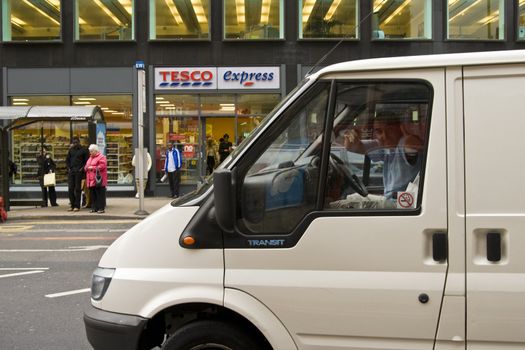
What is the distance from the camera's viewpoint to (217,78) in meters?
19.3

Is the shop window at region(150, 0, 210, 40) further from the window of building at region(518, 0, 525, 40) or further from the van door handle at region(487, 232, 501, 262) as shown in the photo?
the van door handle at region(487, 232, 501, 262)

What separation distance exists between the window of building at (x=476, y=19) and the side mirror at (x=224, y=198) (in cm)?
1877

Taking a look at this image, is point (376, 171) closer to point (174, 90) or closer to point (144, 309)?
point (144, 309)

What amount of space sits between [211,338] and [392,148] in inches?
56.6

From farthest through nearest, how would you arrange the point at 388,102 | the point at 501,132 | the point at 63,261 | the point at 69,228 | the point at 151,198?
1. the point at 151,198
2. the point at 69,228
3. the point at 63,261
4. the point at 388,102
5. the point at 501,132

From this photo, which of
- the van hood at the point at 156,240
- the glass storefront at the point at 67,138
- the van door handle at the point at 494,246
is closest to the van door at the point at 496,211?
the van door handle at the point at 494,246

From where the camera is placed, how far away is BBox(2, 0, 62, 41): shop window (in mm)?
19703

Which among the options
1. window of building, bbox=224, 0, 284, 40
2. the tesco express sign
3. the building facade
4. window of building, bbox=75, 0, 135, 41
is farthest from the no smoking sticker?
window of building, bbox=75, 0, 135, 41

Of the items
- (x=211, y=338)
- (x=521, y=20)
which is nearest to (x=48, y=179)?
(x=211, y=338)

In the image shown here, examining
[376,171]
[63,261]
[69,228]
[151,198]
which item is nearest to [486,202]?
[376,171]

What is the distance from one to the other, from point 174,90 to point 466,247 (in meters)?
17.3

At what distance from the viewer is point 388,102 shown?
304 cm

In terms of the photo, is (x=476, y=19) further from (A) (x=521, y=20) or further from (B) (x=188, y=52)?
(B) (x=188, y=52)

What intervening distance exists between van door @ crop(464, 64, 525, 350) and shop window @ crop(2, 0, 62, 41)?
19194 mm
